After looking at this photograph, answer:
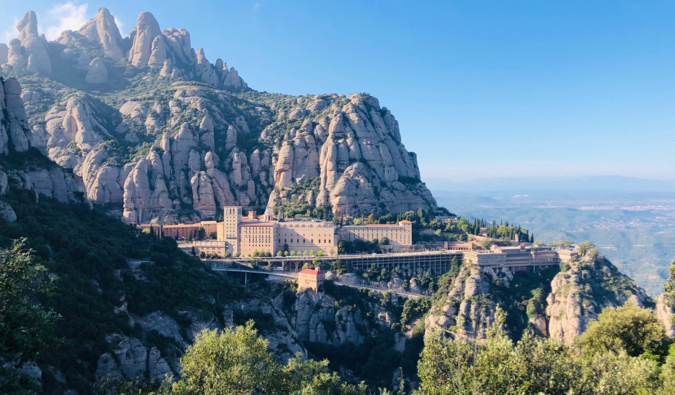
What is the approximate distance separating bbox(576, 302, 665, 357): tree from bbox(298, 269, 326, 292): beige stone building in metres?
50.5

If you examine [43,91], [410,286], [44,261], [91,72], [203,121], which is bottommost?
[410,286]

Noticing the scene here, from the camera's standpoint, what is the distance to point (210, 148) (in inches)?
5787

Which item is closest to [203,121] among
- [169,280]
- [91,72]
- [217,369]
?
[91,72]

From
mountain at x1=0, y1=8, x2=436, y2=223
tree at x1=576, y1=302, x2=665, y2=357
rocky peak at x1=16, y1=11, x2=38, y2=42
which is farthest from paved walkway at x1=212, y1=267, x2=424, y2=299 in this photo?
rocky peak at x1=16, y1=11, x2=38, y2=42

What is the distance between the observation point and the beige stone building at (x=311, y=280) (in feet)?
301

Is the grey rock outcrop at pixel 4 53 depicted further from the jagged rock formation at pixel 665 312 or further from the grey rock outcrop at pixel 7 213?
the jagged rock formation at pixel 665 312

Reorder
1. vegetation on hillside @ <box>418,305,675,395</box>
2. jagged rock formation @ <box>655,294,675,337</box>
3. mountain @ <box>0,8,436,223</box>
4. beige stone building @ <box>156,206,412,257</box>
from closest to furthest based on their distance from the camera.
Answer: vegetation on hillside @ <box>418,305,675,395</box>
jagged rock formation @ <box>655,294,675,337</box>
beige stone building @ <box>156,206,412,257</box>
mountain @ <box>0,8,436,223</box>

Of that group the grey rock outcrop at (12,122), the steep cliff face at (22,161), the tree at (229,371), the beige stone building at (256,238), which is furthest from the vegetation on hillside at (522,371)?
the beige stone building at (256,238)

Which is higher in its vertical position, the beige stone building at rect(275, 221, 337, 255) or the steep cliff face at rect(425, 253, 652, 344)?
the beige stone building at rect(275, 221, 337, 255)

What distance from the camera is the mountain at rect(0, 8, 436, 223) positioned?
13275 centimetres

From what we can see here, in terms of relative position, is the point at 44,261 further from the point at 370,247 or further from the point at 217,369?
the point at 370,247

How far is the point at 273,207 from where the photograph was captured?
137 m

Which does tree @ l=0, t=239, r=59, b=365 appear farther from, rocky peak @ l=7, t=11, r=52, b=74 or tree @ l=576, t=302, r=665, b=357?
rocky peak @ l=7, t=11, r=52, b=74

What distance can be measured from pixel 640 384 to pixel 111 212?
123757 mm
